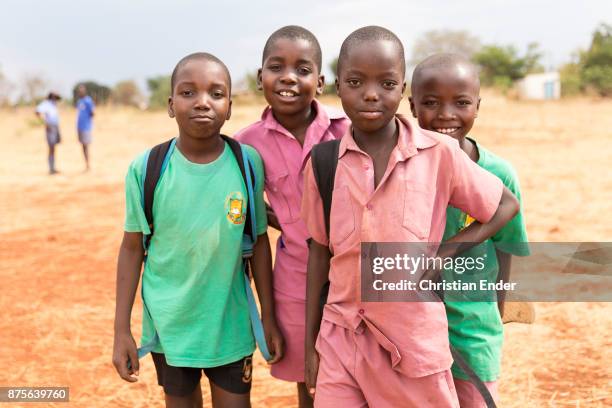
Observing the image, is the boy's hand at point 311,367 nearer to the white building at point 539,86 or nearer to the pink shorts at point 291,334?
the pink shorts at point 291,334

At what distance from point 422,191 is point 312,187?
0.36 m

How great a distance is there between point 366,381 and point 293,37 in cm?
131

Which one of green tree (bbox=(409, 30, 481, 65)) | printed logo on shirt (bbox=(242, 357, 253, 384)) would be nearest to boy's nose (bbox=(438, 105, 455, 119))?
printed logo on shirt (bbox=(242, 357, 253, 384))

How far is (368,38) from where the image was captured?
1929 millimetres

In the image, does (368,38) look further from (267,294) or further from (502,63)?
(502,63)

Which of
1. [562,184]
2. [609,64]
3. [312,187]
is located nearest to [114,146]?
[562,184]

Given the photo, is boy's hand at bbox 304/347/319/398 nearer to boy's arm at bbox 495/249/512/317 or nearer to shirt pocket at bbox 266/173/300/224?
shirt pocket at bbox 266/173/300/224

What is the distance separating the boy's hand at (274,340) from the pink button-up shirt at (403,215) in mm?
529

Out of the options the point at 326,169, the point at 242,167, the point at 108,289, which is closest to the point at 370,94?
the point at 326,169

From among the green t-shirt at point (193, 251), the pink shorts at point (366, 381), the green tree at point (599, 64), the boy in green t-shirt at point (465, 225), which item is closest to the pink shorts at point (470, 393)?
the boy in green t-shirt at point (465, 225)

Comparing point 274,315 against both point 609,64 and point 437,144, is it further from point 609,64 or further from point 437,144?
point 609,64

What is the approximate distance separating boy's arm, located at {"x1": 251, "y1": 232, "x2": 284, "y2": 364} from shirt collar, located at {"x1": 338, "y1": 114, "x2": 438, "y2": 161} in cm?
65

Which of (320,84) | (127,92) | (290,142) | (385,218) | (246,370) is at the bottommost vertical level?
(127,92)

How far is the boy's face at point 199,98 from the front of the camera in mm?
2301
